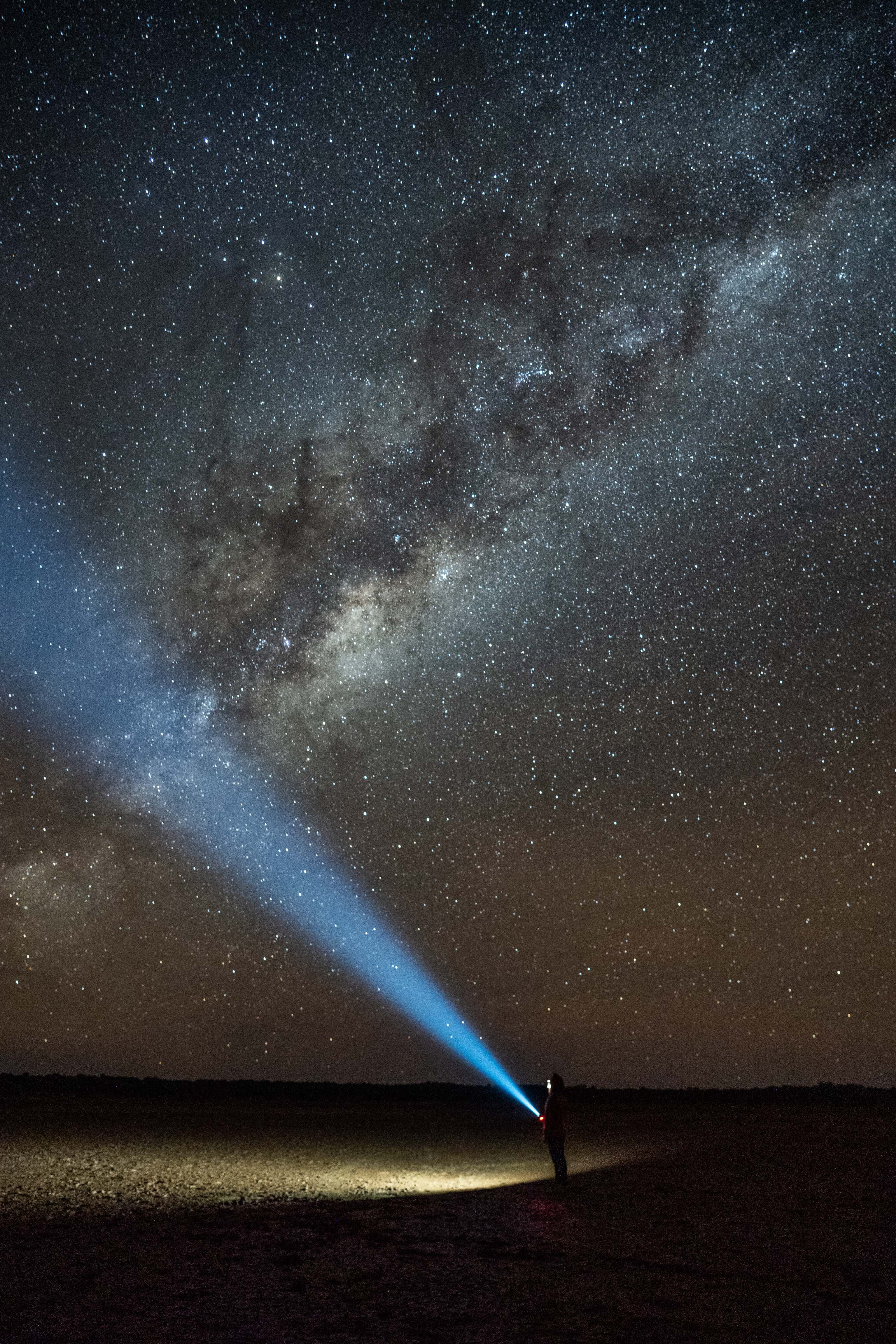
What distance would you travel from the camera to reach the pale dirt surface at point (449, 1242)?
6.30 meters

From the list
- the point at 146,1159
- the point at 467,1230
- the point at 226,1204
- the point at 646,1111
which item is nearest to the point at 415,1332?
the point at 467,1230

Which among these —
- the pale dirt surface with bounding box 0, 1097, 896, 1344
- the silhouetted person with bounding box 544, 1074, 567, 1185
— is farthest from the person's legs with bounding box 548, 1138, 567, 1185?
the pale dirt surface with bounding box 0, 1097, 896, 1344

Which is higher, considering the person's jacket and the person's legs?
the person's jacket

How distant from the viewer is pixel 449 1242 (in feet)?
29.1

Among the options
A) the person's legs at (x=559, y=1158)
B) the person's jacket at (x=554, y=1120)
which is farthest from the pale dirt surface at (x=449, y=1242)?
the person's jacket at (x=554, y=1120)

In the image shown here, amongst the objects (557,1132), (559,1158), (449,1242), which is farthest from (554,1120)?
(449,1242)

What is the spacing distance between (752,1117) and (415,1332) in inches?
808

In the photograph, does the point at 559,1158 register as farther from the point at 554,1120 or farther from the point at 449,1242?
the point at 449,1242

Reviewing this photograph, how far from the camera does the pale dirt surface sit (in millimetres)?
6297

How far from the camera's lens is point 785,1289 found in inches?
281

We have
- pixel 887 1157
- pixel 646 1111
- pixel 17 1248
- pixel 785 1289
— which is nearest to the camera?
pixel 785 1289

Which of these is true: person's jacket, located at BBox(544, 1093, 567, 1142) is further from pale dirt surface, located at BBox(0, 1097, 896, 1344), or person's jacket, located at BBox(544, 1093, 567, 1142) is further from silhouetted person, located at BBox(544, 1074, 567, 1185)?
pale dirt surface, located at BBox(0, 1097, 896, 1344)

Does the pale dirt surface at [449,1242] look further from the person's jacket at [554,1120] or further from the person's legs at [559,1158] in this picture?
the person's jacket at [554,1120]

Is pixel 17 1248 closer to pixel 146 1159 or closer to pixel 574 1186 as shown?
pixel 574 1186
